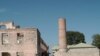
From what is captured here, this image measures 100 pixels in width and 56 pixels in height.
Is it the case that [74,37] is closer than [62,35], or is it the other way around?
[62,35]

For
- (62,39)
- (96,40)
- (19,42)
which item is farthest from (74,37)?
(19,42)

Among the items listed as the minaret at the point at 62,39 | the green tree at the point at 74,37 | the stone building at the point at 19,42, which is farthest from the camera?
the green tree at the point at 74,37

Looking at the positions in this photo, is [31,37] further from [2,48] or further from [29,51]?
[2,48]

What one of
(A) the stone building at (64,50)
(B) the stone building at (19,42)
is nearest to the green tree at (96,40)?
(A) the stone building at (64,50)

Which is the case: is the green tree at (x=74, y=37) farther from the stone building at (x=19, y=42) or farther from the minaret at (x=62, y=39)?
the stone building at (x=19, y=42)

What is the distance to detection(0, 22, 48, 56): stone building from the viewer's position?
3409cm

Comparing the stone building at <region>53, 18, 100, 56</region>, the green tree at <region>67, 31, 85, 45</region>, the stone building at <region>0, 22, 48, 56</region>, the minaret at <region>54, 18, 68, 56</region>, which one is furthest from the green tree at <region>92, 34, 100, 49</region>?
the stone building at <region>0, 22, 48, 56</region>

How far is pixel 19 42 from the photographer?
34375 mm

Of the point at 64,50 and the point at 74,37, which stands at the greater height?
the point at 74,37

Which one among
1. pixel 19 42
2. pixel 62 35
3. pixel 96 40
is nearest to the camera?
pixel 19 42

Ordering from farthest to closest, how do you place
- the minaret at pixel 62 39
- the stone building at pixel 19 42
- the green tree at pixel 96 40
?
the green tree at pixel 96 40 → the minaret at pixel 62 39 → the stone building at pixel 19 42

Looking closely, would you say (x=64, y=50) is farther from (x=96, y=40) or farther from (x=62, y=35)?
(x=96, y=40)

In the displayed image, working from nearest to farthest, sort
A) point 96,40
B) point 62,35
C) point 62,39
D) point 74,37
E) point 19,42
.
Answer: point 19,42 < point 62,39 < point 62,35 < point 96,40 < point 74,37

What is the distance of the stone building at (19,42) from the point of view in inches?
1342
